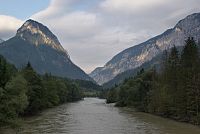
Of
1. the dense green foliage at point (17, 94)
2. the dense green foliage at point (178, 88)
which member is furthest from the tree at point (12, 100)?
the dense green foliage at point (178, 88)

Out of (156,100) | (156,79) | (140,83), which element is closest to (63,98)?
(140,83)

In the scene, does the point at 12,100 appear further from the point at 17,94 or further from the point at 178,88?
the point at 178,88

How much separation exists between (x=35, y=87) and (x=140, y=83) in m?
46.4

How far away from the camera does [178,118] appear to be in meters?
88.0

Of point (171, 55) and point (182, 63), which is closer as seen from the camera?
point (182, 63)

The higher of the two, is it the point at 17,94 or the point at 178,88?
the point at 178,88

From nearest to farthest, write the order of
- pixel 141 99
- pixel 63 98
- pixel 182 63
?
pixel 182 63 < pixel 141 99 < pixel 63 98

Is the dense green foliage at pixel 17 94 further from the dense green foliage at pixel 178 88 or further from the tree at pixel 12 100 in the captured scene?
the dense green foliage at pixel 178 88

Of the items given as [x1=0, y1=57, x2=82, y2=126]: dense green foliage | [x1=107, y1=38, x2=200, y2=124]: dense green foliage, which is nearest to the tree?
[x1=0, y1=57, x2=82, y2=126]: dense green foliage

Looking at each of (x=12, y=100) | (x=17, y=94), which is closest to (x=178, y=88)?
(x=17, y=94)

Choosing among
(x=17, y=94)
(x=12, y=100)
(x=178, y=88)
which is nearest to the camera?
(x=12, y=100)

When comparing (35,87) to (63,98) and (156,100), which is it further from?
(63,98)

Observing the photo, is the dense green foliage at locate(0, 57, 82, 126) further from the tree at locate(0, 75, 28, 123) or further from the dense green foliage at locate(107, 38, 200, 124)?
the dense green foliage at locate(107, 38, 200, 124)

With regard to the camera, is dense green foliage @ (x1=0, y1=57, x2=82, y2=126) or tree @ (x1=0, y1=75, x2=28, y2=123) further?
dense green foliage @ (x1=0, y1=57, x2=82, y2=126)
